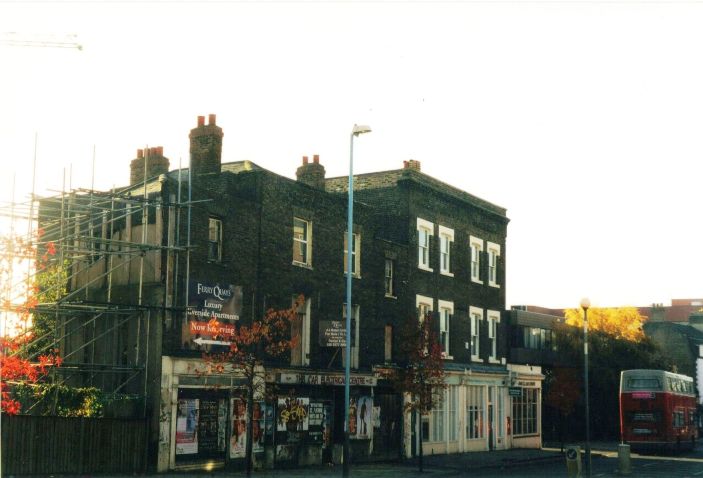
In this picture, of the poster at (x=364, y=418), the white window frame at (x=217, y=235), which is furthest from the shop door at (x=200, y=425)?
the poster at (x=364, y=418)

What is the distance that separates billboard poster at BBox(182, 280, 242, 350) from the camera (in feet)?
90.2

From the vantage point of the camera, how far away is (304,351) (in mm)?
32594

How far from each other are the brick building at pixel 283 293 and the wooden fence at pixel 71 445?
761 millimetres

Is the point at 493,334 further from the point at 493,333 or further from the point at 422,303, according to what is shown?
the point at 422,303

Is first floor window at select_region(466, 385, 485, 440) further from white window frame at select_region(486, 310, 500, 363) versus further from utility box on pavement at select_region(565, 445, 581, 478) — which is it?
utility box on pavement at select_region(565, 445, 581, 478)

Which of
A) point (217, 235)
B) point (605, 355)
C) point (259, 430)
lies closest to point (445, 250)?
point (259, 430)

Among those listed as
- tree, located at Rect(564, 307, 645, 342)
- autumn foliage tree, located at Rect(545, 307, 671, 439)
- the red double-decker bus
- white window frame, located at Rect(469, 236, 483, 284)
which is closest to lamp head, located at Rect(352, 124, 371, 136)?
white window frame, located at Rect(469, 236, 483, 284)

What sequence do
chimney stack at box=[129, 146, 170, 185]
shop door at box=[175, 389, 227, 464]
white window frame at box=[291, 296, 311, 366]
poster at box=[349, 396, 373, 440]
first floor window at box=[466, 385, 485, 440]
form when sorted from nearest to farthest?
1. shop door at box=[175, 389, 227, 464]
2. chimney stack at box=[129, 146, 170, 185]
3. white window frame at box=[291, 296, 311, 366]
4. poster at box=[349, 396, 373, 440]
5. first floor window at box=[466, 385, 485, 440]

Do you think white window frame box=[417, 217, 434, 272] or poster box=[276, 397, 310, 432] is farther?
white window frame box=[417, 217, 434, 272]

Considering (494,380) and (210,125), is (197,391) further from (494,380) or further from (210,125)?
(494,380)

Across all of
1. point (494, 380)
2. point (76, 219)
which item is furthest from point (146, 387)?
point (494, 380)

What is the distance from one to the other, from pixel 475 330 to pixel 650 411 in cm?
996

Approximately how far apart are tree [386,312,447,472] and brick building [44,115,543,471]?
2390mm

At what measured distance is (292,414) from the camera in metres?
31.5
